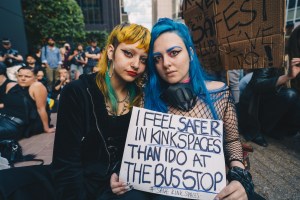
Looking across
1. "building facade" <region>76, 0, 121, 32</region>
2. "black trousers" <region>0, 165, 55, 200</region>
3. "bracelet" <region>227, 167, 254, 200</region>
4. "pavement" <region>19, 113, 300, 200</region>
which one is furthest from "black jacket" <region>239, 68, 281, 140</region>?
"building facade" <region>76, 0, 121, 32</region>

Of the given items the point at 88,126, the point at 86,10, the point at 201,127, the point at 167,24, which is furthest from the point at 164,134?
the point at 86,10

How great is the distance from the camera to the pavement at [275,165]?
2.41 metres

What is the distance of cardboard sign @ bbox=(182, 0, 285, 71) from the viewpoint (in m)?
1.94

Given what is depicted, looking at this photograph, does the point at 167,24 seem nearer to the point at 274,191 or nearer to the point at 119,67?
the point at 119,67

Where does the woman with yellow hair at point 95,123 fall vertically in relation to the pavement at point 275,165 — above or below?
above

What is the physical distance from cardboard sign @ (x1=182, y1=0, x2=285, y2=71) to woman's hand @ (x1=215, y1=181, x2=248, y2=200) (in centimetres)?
114

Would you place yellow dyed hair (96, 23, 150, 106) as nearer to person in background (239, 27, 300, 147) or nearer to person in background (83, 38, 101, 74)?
person in background (239, 27, 300, 147)

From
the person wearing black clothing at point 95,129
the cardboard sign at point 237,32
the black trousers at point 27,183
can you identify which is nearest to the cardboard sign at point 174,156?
the person wearing black clothing at point 95,129

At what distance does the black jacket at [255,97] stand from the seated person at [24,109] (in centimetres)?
370

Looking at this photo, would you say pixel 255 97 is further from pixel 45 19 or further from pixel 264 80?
pixel 45 19

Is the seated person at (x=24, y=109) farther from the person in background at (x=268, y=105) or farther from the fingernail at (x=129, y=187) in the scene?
the person in background at (x=268, y=105)

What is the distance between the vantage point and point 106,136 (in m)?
1.63

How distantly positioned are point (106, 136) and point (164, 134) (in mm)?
430

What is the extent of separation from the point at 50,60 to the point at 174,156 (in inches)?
357
